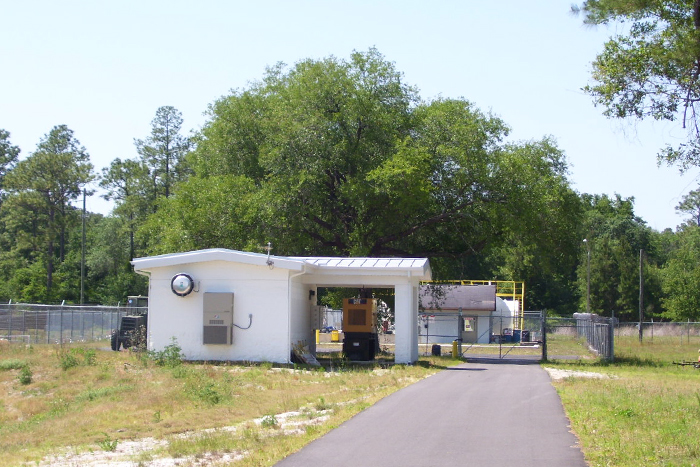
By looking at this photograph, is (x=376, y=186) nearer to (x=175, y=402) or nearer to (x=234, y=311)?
(x=234, y=311)

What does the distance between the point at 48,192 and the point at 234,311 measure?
1876 inches

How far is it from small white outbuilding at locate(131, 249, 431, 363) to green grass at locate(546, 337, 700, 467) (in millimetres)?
7829

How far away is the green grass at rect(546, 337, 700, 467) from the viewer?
33.7 feet

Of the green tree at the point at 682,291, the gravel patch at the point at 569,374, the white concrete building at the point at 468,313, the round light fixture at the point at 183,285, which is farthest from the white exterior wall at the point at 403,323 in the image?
the green tree at the point at 682,291

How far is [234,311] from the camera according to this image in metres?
25.5

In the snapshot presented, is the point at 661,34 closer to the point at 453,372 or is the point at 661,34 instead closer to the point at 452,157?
the point at 453,372

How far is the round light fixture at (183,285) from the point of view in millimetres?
25422

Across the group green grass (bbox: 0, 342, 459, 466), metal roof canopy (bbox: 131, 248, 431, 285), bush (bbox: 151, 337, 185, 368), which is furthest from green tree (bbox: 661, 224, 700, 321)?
bush (bbox: 151, 337, 185, 368)

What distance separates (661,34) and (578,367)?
603 inches

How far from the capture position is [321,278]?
90.4ft

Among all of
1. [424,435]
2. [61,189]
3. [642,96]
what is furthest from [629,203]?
[424,435]

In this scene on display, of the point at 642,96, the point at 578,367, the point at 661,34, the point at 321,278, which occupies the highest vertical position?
the point at 661,34

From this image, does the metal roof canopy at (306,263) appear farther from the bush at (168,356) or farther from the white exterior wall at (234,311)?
the bush at (168,356)

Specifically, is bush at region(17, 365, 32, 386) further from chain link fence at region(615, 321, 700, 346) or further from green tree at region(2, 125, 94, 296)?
green tree at region(2, 125, 94, 296)
